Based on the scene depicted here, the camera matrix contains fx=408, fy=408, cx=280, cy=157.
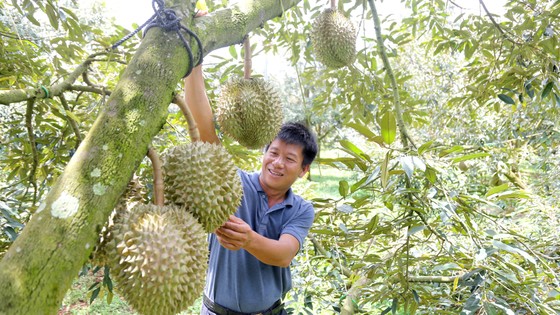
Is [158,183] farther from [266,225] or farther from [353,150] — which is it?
[266,225]

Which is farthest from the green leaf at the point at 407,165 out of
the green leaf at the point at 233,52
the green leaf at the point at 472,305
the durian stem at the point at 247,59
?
the green leaf at the point at 233,52

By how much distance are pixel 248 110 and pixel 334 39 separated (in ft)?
2.42

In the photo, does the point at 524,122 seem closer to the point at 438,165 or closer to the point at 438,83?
the point at 438,83

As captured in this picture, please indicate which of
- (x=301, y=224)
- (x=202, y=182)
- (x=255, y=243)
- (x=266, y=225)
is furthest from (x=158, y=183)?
(x=266, y=225)

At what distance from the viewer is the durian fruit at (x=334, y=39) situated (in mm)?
1981

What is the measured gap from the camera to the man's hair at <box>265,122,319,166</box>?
77.5 inches

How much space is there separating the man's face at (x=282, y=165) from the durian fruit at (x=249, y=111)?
37cm

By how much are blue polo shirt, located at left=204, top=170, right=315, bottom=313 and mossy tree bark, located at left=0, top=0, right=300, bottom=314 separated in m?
1.14

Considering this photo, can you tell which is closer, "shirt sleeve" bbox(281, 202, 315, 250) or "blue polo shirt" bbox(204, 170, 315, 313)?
"shirt sleeve" bbox(281, 202, 315, 250)

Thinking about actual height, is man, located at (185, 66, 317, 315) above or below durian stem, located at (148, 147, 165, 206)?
below

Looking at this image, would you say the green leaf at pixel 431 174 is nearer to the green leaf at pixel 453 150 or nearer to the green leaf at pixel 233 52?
the green leaf at pixel 453 150

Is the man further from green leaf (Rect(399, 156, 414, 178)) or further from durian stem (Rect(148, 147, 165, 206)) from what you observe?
durian stem (Rect(148, 147, 165, 206))

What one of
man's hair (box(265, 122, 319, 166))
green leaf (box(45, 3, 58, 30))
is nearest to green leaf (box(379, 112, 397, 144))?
man's hair (box(265, 122, 319, 166))

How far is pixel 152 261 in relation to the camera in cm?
85
